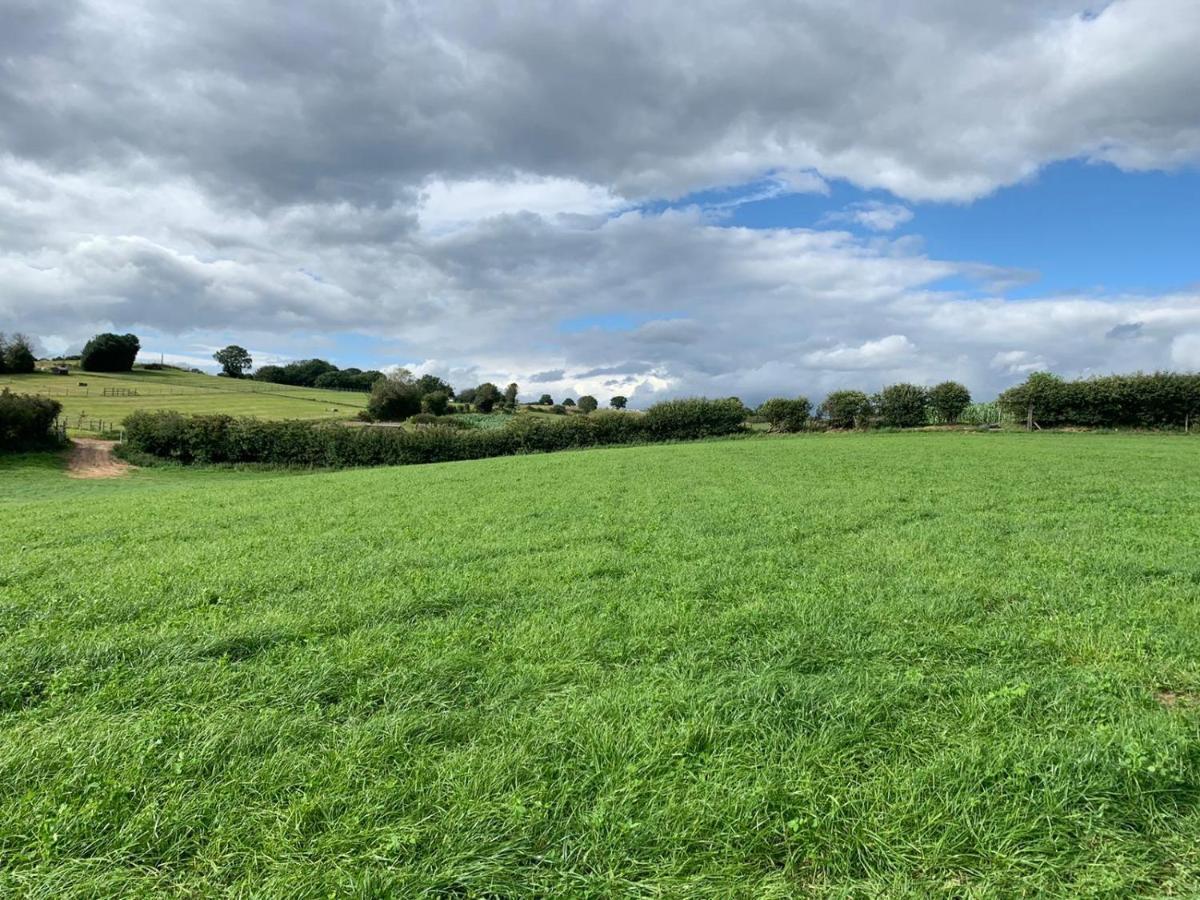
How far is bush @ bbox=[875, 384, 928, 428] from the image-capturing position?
1978 inches

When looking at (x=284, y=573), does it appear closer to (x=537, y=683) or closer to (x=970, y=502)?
(x=537, y=683)

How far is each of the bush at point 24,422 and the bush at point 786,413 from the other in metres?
55.2

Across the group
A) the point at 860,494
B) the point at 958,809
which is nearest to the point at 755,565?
the point at 958,809

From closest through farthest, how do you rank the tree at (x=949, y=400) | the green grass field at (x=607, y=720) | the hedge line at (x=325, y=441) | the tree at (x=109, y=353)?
the green grass field at (x=607, y=720)
the hedge line at (x=325, y=441)
the tree at (x=949, y=400)
the tree at (x=109, y=353)

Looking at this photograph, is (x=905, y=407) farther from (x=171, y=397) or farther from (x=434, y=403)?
(x=171, y=397)

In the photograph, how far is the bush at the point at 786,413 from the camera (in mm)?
51938

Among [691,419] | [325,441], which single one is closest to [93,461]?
[325,441]

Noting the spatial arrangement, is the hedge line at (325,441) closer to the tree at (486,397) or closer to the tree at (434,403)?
the tree at (434,403)

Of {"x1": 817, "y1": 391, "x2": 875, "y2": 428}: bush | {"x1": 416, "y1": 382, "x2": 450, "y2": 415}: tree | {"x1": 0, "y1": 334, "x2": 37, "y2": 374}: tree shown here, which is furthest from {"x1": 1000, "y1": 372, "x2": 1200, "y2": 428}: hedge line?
{"x1": 0, "y1": 334, "x2": 37, "y2": 374}: tree

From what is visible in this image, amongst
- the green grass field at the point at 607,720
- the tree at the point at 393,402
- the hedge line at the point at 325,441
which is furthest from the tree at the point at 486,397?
the green grass field at the point at 607,720

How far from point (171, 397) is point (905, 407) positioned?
85.5 m

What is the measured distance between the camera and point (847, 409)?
51.5 meters

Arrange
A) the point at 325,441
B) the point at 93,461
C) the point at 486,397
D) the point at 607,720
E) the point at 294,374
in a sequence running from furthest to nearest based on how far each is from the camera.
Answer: the point at 294,374, the point at 486,397, the point at 325,441, the point at 93,461, the point at 607,720

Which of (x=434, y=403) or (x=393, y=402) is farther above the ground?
(x=434, y=403)
